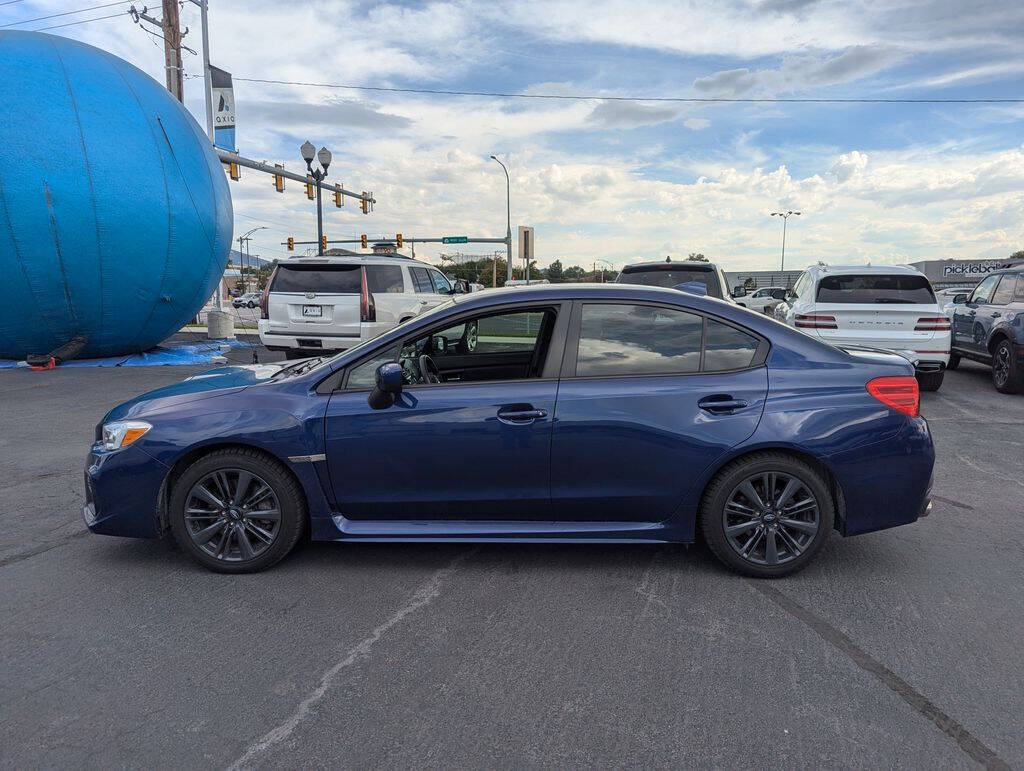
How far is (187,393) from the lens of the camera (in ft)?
13.1

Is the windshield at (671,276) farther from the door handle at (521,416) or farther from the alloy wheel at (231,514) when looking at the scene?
the alloy wheel at (231,514)

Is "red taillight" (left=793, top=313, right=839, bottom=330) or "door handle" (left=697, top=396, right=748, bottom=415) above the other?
"red taillight" (left=793, top=313, right=839, bottom=330)

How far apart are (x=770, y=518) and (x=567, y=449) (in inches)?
45.5

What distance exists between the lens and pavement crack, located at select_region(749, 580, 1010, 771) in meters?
2.44

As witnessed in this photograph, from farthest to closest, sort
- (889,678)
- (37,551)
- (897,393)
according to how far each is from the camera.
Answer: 1. (37,551)
2. (897,393)
3. (889,678)

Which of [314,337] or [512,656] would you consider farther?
[314,337]

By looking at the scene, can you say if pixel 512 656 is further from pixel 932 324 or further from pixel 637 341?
pixel 932 324

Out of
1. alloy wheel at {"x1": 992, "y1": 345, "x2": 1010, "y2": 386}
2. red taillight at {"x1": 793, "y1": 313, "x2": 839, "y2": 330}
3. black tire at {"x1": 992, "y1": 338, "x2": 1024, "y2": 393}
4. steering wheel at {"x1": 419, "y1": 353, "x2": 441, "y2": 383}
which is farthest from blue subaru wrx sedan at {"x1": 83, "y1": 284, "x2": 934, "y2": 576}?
alloy wheel at {"x1": 992, "y1": 345, "x2": 1010, "y2": 386}

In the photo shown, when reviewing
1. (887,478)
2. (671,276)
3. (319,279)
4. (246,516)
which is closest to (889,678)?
(887,478)

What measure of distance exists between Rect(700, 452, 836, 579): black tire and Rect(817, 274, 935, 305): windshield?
22.7ft

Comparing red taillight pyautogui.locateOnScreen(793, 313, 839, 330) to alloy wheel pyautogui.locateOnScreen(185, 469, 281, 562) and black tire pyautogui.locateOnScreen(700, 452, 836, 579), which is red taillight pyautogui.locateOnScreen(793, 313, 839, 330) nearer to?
black tire pyautogui.locateOnScreen(700, 452, 836, 579)

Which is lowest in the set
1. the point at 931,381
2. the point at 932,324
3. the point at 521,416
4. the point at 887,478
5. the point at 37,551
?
the point at 37,551

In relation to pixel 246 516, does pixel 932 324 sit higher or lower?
higher

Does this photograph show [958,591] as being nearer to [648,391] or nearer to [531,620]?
[648,391]
